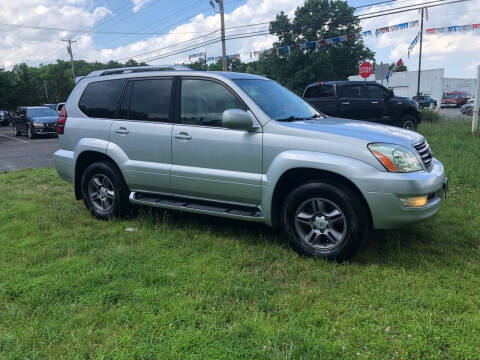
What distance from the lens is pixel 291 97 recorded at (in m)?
4.86

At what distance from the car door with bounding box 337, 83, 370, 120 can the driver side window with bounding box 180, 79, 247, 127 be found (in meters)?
9.60

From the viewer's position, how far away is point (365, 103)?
13164 mm

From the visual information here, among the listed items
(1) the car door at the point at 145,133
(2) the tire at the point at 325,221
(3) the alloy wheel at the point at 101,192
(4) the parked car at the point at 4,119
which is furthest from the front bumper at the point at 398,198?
(4) the parked car at the point at 4,119

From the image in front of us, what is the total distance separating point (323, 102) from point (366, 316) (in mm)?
11283

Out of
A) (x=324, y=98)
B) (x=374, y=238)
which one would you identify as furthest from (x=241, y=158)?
(x=324, y=98)

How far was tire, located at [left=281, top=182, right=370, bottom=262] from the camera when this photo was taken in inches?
138

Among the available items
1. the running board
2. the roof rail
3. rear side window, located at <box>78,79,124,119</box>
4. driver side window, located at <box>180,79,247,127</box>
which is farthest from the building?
the running board

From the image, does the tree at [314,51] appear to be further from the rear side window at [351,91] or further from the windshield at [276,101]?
the windshield at [276,101]

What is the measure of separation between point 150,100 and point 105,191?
133 cm

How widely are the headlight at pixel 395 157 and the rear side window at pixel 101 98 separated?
124 inches

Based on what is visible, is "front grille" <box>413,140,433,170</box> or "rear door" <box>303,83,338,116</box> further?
"rear door" <box>303,83,338,116</box>

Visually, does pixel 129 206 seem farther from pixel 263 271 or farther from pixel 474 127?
pixel 474 127

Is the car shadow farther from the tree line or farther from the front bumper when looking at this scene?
the tree line

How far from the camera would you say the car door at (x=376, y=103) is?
43.3ft
